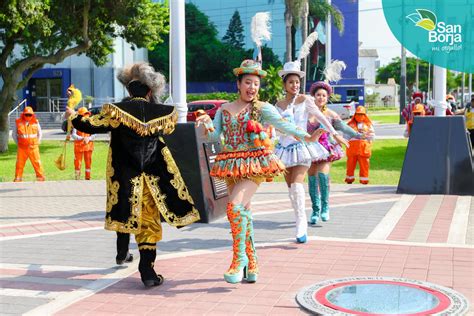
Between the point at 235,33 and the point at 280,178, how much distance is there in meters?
50.0

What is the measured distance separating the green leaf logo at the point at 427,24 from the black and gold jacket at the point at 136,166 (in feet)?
23.1

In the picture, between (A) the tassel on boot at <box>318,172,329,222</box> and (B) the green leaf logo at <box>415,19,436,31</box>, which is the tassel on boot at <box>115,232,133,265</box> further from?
(B) the green leaf logo at <box>415,19,436,31</box>

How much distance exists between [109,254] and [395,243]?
3.23 metres

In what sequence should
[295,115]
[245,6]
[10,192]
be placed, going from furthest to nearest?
[245,6]
[10,192]
[295,115]

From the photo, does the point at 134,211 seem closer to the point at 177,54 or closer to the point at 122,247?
the point at 122,247

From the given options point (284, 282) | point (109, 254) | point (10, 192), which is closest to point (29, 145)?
point (10, 192)

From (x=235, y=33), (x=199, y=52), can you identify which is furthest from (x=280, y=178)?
(x=199, y=52)

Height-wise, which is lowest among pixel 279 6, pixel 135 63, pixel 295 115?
pixel 295 115

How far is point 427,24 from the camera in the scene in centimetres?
1096

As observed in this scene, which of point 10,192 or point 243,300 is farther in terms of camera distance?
point 10,192

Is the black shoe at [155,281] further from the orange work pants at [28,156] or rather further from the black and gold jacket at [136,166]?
the orange work pants at [28,156]

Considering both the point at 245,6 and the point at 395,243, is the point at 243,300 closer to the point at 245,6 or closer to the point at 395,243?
the point at 395,243

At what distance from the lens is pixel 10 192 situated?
1191cm

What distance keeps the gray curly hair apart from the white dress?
1.79m
